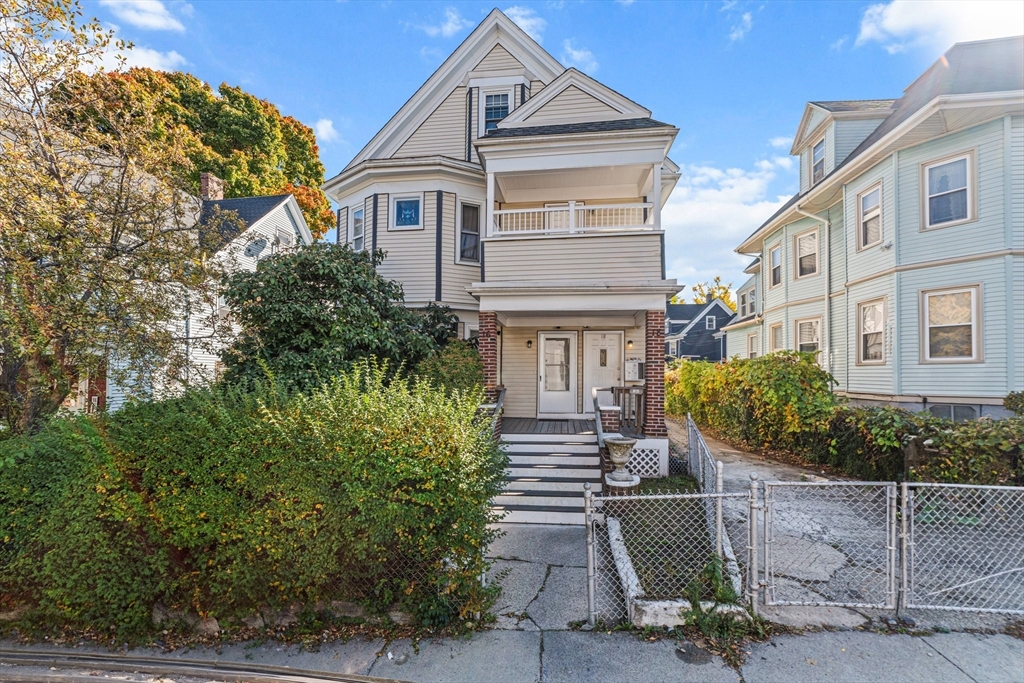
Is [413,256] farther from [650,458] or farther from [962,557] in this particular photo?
[962,557]

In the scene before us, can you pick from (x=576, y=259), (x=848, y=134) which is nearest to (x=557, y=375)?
(x=576, y=259)

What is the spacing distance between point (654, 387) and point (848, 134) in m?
11.8

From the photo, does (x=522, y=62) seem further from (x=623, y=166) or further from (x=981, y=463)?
(x=981, y=463)

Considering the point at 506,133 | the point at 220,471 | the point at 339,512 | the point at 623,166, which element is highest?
the point at 506,133

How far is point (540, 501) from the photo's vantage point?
274 inches

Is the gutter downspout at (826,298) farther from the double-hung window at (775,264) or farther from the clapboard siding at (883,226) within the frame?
the double-hung window at (775,264)

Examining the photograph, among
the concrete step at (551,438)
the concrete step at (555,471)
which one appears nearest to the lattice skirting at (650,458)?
the concrete step at (551,438)

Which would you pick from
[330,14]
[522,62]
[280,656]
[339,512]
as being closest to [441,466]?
[339,512]

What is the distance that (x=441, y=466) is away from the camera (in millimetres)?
3865

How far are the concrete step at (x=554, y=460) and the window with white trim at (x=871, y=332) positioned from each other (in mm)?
8738

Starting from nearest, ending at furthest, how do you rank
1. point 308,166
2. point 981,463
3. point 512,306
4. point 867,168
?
point 981,463
point 512,306
point 867,168
point 308,166

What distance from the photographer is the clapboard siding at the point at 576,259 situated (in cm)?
918

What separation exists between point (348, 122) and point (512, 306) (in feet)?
33.4

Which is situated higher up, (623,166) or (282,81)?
(282,81)
